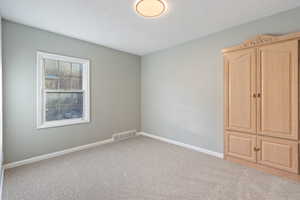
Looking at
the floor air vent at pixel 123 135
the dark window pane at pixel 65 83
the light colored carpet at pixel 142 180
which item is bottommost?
the light colored carpet at pixel 142 180

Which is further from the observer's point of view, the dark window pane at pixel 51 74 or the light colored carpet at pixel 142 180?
the dark window pane at pixel 51 74

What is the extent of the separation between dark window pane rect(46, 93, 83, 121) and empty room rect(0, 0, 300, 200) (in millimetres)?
20

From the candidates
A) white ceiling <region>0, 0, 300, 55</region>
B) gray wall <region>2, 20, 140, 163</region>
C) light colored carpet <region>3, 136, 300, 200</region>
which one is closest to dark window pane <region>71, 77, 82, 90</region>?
gray wall <region>2, 20, 140, 163</region>

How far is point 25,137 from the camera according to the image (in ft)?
8.66

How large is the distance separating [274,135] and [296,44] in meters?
1.23

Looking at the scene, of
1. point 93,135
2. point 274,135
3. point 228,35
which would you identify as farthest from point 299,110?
point 93,135

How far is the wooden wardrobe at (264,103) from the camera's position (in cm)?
201

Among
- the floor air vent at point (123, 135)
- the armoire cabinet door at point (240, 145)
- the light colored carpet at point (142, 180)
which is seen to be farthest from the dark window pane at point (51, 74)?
the armoire cabinet door at point (240, 145)

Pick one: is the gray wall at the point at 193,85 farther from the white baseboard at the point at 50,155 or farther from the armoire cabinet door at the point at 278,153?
the white baseboard at the point at 50,155

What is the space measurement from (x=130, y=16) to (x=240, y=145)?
270 centimetres

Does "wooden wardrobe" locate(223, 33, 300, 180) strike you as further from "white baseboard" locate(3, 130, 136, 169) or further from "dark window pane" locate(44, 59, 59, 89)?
"dark window pane" locate(44, 59, 59, 89)

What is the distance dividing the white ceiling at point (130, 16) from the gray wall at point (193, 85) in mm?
197

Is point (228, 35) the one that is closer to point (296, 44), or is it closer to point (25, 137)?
point (296, 44)

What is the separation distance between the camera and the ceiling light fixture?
2.03 m
